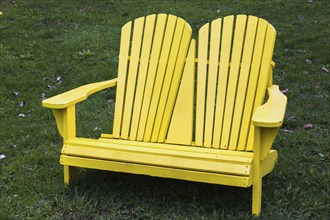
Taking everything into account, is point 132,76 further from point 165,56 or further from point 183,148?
point 183,148

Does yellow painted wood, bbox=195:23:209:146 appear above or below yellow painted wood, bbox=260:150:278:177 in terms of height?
above

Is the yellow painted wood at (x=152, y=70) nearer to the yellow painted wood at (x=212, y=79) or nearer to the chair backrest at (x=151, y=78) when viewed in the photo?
the chair backrest at (x=151, y=78)

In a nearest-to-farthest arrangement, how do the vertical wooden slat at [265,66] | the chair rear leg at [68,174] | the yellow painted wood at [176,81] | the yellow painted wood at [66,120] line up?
the yellow painted wood at [66,120]
the chair rear leg at [68,174]
the vertical wooden slat at [265,66]
the yellow painted wood at [176,81]

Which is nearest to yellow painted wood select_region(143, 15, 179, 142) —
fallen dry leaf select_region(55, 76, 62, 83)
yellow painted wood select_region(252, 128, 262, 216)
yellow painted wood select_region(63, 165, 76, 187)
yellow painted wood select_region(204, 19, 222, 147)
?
yellow painted wood select_region(204, 19, 222, 147)

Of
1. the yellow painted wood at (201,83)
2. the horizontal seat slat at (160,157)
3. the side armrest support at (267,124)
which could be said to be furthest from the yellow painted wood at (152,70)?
the side armrest support at (267,124)

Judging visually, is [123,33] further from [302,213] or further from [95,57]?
[95,57]

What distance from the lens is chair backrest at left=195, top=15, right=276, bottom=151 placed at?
387 cm

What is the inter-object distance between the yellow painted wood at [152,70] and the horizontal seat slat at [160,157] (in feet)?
1.65

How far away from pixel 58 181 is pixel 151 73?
1.10 metres

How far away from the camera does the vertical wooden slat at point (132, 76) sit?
412 cm

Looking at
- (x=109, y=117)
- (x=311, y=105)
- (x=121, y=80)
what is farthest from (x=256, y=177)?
(x=311, y=105)

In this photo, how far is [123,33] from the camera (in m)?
4.27

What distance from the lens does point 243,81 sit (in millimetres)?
3912

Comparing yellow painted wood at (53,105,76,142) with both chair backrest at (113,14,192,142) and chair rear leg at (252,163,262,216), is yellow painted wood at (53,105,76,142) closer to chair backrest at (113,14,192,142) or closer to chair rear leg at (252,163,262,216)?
chair backrest at (113,14,192,142)
